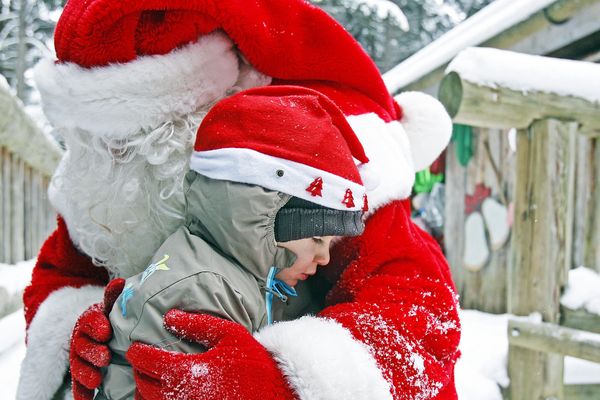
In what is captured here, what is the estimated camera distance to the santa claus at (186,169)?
0.95m

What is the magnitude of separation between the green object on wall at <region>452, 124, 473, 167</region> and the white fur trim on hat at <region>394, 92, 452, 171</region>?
16.4 ft

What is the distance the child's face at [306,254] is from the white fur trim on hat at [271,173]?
98 mm

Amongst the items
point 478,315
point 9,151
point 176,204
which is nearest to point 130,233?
point 176,204

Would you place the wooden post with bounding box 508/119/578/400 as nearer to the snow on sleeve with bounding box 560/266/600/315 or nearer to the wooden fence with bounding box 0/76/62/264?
the snow on sleeve with bounding box 560/266/600/315

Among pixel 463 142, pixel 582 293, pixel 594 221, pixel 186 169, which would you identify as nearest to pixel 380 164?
pixel 186 169

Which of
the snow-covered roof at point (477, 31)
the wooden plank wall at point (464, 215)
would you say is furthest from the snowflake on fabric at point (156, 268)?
the wooden plank wall at point (464, 215)

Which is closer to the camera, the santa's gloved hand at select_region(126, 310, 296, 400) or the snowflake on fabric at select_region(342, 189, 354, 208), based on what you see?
the santa's gloved hand at select_region(126, 310, 296, 400)

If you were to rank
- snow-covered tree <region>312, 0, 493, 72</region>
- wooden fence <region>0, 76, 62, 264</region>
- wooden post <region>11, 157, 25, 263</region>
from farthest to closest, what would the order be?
snow-covered tree <region>312, 0, 493, 72</region>, wooden post <region>11, 157, 25, 263</region>, wooden fence <region>0, 76, 62, 264</region>

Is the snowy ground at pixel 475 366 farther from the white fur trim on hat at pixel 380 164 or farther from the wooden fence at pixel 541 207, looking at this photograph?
the white fur trim on hat at pixel 380 164

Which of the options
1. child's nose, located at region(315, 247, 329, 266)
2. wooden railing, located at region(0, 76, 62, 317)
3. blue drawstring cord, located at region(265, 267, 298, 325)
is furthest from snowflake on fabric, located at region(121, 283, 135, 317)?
wooden railing, located at region(0, 76, 62, 317)

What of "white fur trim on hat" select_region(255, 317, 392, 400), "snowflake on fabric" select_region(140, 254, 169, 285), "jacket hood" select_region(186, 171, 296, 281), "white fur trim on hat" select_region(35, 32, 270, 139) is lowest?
"white fur trim on hat" select_region(255, 317, 392, 400)

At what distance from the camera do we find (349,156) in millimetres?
1052

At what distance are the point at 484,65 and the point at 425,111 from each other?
1.61 m

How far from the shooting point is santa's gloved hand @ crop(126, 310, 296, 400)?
81 cm
